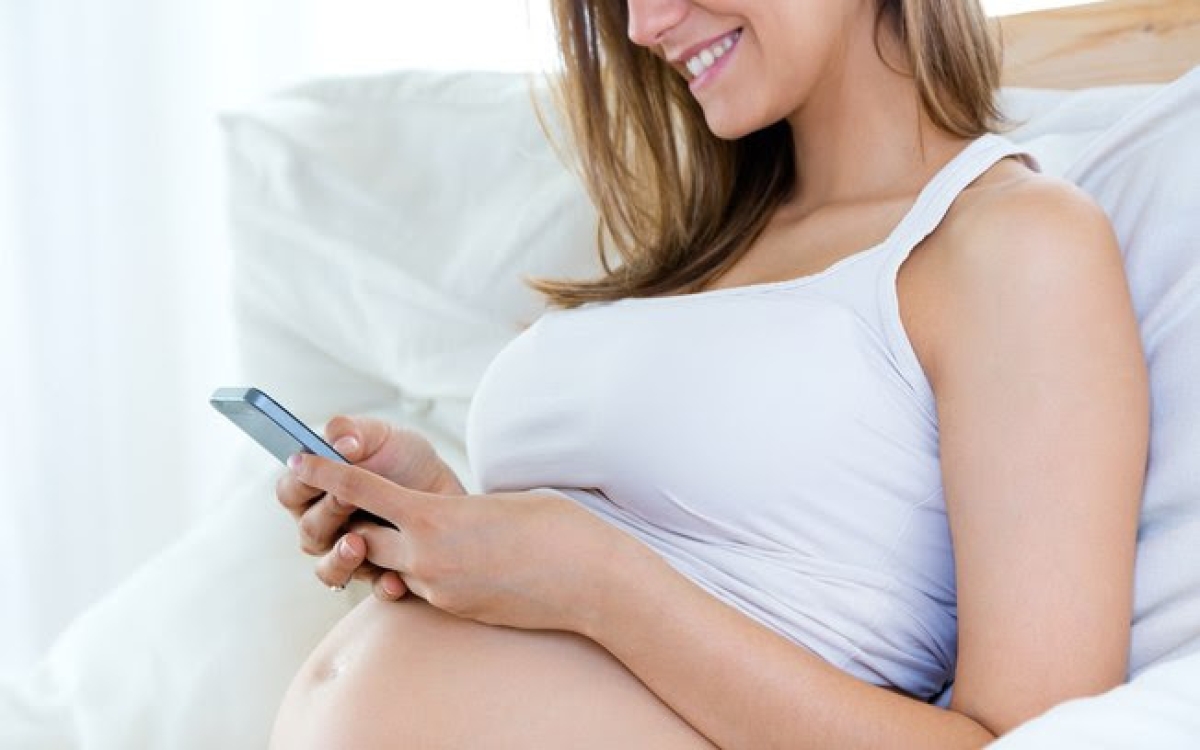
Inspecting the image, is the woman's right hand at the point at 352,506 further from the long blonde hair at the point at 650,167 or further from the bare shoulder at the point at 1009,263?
the bare shoulder at the point at 1009,263

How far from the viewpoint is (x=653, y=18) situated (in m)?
1.18

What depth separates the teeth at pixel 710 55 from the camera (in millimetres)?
1162

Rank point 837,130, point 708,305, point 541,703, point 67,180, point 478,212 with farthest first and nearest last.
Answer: point 67,180
point 478,212
point 837,130
point 708,305
point 541,703

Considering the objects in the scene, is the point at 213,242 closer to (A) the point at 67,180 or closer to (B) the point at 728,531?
(A) the point at 67,180

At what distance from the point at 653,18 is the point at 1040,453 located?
0.46 m

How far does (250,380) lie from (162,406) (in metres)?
0.99

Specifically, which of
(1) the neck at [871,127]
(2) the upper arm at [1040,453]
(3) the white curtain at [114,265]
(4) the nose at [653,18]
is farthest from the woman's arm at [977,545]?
(3) the white curtain at [114,265]

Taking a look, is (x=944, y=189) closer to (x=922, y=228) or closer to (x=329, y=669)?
(x=922, y=228)

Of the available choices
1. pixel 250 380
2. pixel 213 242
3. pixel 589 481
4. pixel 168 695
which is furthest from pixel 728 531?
pixel 213 242

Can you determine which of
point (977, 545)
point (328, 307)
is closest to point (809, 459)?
point (977, 545)

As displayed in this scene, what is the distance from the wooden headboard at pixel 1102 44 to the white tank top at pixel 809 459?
0.39 m

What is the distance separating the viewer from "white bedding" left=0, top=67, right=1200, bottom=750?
1.28m

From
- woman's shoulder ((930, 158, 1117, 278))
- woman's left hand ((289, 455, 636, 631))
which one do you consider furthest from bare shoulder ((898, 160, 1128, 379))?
woman's left hand ((289, 455, 636, 631))

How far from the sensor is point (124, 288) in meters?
2.51
